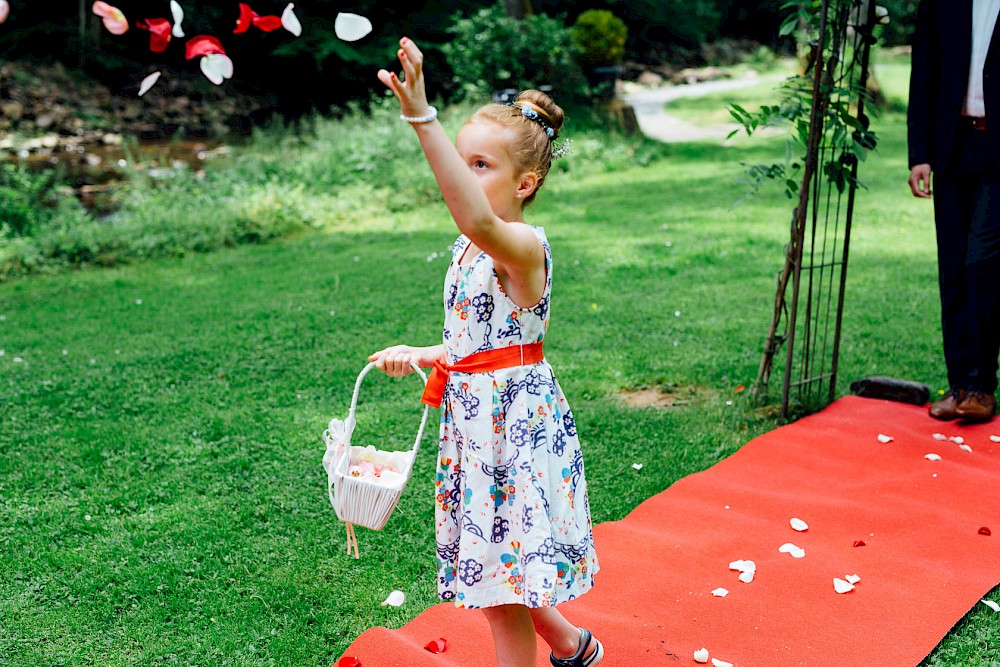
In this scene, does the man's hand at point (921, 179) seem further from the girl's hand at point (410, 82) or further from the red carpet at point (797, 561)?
the girl's hand at point (410, 82)

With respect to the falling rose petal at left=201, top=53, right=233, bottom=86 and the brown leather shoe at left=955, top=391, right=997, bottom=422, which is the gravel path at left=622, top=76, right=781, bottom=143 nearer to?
the brown leather shoe at left=955, top=391, right=997, bottom=422

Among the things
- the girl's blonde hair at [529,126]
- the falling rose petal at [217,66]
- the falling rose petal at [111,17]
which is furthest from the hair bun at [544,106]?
the falling rose petal at [111,17]

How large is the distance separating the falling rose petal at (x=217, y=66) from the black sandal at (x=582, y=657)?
5.38ft

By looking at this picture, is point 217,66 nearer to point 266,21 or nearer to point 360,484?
point 266,21

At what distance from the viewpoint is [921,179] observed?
4.00 meters

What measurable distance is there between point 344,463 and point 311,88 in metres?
15.1

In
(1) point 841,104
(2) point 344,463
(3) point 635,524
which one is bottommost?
(3) point 635,524

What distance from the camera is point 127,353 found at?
523 centimetres

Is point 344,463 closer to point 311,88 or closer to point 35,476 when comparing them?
point 35,476

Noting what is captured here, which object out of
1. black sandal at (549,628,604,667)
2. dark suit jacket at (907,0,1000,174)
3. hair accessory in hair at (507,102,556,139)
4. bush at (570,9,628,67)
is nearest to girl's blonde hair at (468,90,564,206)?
hair accessory in hair at (507,102,556,139)

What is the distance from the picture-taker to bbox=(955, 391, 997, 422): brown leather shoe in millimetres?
3928

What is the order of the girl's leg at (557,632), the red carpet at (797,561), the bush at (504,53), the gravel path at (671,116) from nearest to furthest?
1. the girl's leg at (557,632)
2. the red carpet at (797,561)
3. the bush at (504,53)
4. the gravel path at (671,116)

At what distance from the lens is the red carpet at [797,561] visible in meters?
2.53

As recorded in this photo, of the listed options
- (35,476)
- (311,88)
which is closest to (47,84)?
(311,88)
